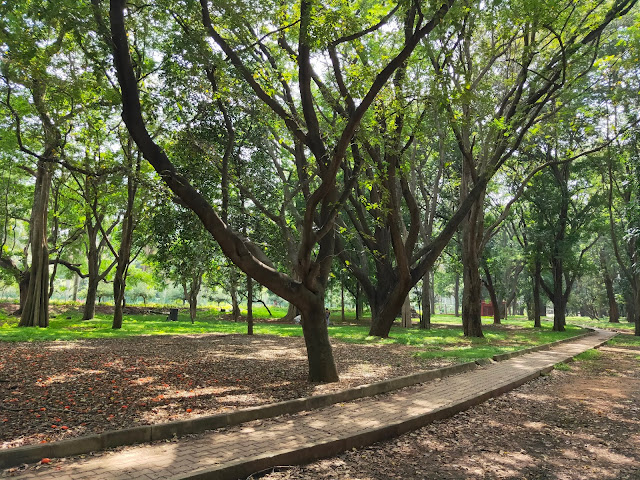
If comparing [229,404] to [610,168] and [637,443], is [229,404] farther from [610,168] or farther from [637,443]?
[610,168]

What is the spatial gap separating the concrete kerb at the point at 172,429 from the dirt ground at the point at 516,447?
120 cm

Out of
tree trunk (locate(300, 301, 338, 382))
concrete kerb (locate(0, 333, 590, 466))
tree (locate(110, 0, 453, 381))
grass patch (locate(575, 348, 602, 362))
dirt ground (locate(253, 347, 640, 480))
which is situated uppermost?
tree (locate(110, 0, 453, 381))

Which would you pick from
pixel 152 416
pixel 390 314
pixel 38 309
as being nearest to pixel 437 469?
pixel 152 416

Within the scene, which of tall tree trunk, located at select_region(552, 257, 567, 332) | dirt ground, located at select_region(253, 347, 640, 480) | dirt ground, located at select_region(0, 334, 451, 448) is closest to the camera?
dirt ground, located at select_region(253, 347, 640, 480)

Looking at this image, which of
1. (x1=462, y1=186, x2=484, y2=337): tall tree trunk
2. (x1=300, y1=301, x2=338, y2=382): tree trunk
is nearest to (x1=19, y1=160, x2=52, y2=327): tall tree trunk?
(x1=300, y1=301, x2=338, y2=382): tree trunk

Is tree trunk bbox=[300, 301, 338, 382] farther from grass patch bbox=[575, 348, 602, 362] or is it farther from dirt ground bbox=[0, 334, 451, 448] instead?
grass patch bbox=[575, 348, 602, 362]

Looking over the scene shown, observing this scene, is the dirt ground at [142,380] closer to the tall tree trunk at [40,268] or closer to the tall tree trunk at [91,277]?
the tall tree trunk at [40,268]

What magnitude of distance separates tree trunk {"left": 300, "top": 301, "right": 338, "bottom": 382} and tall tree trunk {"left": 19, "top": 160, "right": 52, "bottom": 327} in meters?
13.0

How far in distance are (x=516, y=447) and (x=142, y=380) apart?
5.36 m

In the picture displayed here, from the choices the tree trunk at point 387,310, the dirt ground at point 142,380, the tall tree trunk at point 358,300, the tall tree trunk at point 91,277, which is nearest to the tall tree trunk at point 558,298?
the tall tree trunk at point 358,300

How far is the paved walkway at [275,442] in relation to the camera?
353cm

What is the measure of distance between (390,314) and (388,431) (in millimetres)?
10820

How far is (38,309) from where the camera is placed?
1653cm

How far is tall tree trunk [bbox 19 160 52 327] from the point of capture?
16031 mm
